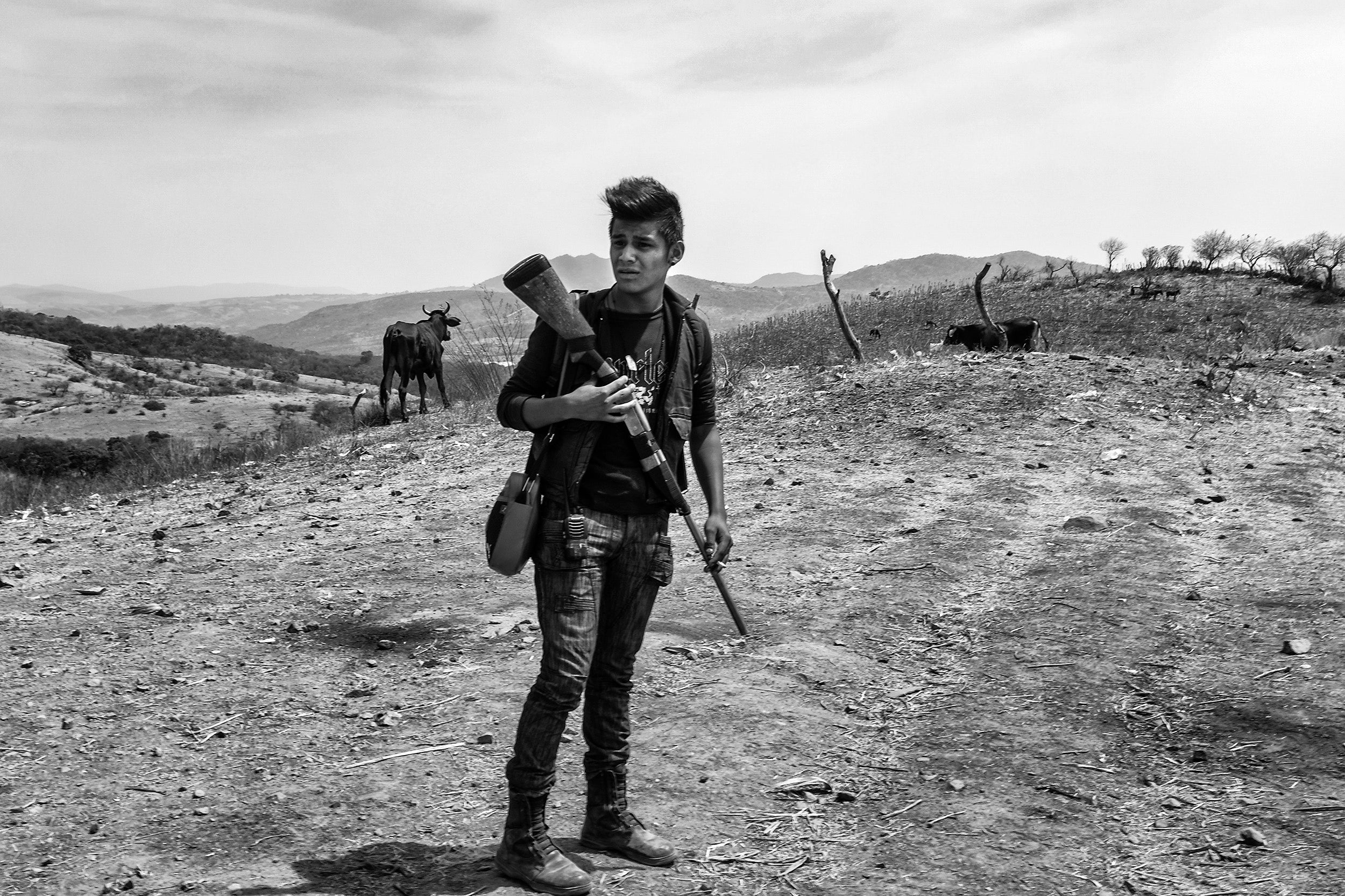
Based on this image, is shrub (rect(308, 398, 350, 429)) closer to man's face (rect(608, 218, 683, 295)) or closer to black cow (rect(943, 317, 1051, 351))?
black cow (rect(943, 317, 1051, 351))

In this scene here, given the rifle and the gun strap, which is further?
the gun strap

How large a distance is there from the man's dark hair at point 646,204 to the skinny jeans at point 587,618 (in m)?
0.71

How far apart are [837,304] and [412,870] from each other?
1051 cm

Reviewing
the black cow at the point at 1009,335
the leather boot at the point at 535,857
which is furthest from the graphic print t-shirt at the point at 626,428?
the black cow at the point at 1009,335

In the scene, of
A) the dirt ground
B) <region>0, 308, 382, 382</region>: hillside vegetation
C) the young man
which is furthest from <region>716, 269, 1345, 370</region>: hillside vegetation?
<region>0, 308, 382, 382</region>: hillside vegetation

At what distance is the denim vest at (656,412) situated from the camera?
2.60m

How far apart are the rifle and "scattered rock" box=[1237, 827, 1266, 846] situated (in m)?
1.90

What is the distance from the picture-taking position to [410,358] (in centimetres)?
1402

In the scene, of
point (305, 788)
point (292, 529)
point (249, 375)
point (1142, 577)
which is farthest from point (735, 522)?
point (249, 375)

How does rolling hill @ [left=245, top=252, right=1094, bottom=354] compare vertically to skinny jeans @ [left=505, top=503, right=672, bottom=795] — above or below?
above

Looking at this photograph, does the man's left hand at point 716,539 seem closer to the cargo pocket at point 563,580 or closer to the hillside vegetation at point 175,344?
the cargo pocket at point 563,580

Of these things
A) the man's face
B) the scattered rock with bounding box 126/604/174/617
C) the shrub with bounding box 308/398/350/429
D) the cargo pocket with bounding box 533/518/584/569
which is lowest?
the scattered rock with bounding box 126/604/174/617

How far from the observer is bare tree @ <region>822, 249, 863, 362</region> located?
12.1m

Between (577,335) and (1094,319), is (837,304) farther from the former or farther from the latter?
(1094,319)
